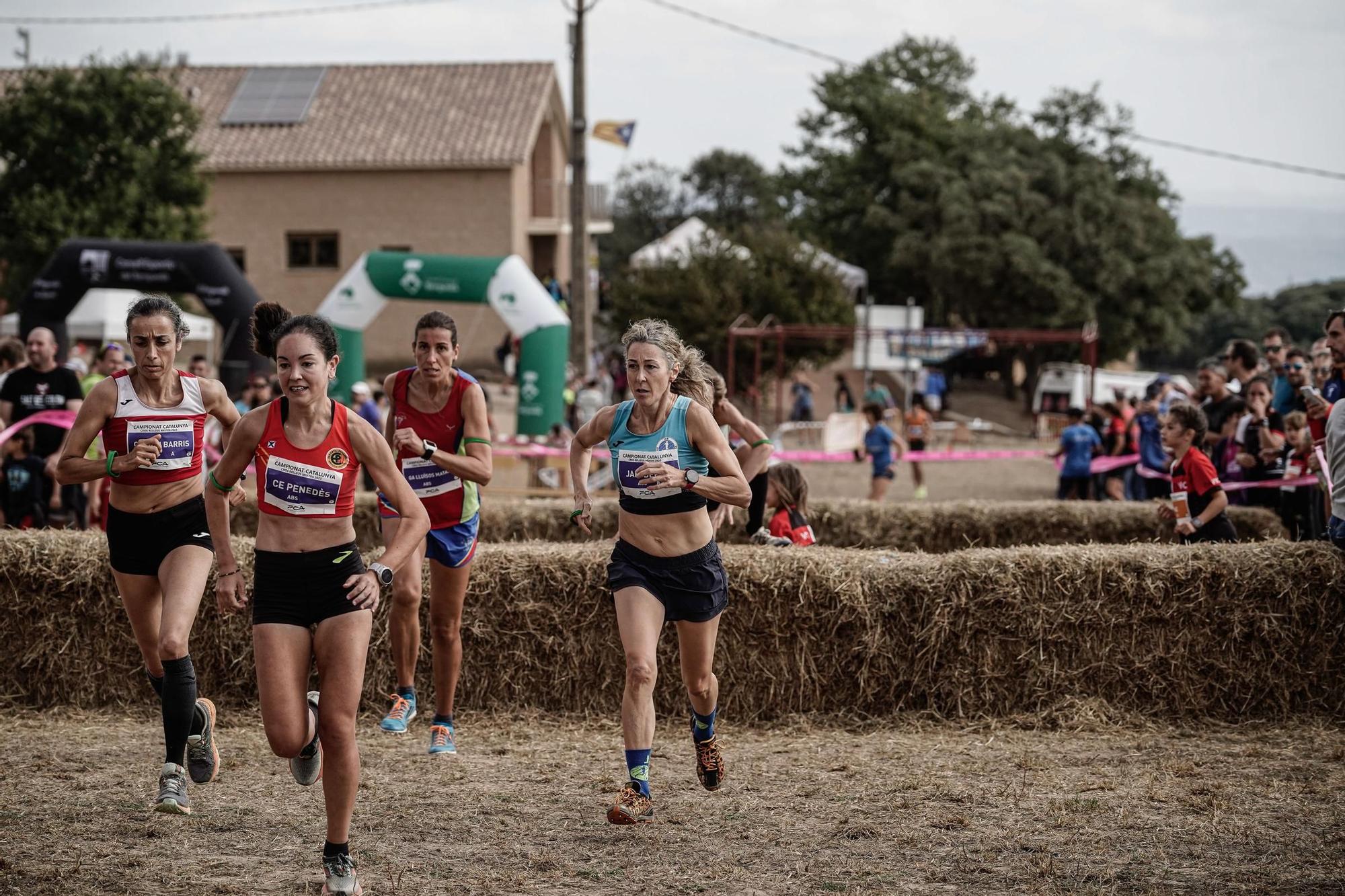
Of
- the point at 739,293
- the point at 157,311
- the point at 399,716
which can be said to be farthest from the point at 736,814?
the point at 739,293

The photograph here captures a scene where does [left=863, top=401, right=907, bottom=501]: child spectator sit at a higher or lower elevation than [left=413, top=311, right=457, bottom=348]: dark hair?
lower

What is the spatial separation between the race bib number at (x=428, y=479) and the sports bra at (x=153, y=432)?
1.19 m

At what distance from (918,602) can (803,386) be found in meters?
23.3

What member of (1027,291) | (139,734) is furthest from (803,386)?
(139,734)

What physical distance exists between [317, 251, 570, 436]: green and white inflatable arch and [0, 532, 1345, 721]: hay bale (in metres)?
12.0

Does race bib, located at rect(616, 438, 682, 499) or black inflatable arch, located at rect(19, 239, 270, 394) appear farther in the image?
black inflatable arch, located at rect(19, 239, 270, 394)

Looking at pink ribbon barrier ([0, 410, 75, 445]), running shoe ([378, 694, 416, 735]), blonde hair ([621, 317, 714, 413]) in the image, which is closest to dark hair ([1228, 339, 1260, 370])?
blonde hair ([621, 317, 714, 413])

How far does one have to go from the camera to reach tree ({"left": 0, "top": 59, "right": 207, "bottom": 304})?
3048cm

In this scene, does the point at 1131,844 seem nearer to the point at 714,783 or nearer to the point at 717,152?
the point at 714,783

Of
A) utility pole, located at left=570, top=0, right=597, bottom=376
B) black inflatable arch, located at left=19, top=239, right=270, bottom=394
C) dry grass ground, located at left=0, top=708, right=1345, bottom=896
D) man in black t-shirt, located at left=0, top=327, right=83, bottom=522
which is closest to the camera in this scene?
dry grass ground, located at left=0, top=708, right=1345, bottom=896

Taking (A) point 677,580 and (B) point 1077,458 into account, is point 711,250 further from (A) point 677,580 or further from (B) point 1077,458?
(A) point 677,580

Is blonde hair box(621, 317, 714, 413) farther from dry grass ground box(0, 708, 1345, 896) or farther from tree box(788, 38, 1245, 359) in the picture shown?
tree box(788, 38, 1245, 359)

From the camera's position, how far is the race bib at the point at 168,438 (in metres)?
5.69

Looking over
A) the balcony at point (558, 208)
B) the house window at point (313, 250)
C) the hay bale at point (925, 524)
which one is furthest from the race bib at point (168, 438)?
the balcony at point (558, 208)
